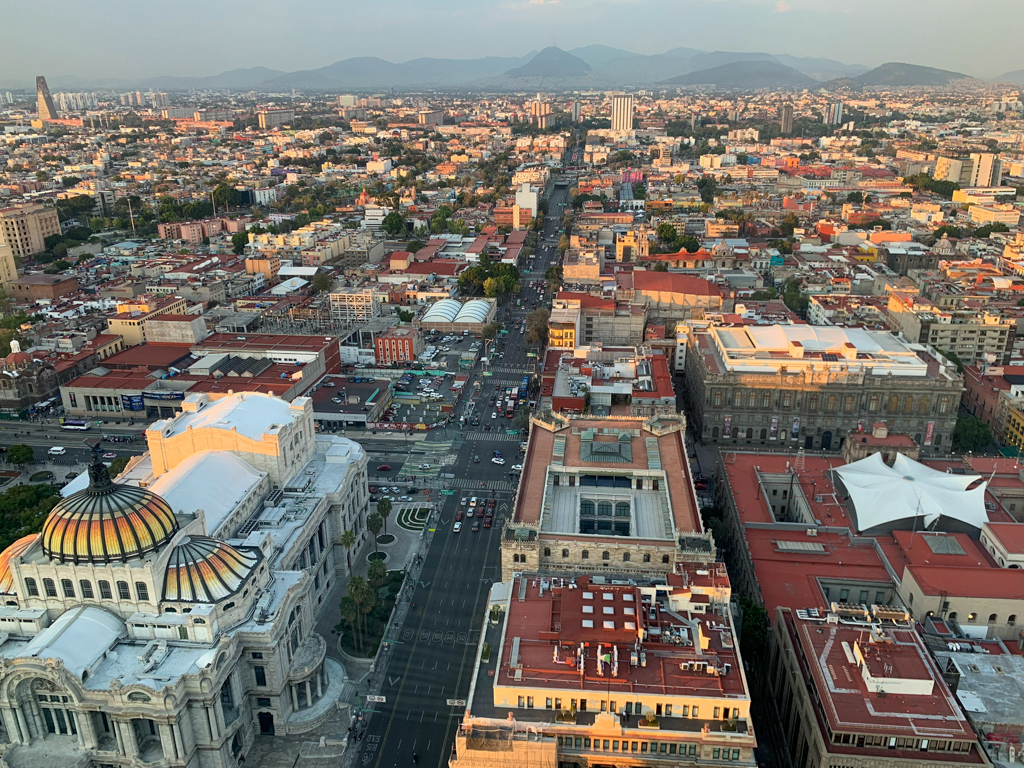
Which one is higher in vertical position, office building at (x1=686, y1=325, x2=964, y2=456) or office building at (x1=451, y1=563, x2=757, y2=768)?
office building at (x1=451, y1=563, x2=757, y2=768)

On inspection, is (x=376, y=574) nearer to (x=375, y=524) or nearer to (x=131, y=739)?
(x=375, y=524)

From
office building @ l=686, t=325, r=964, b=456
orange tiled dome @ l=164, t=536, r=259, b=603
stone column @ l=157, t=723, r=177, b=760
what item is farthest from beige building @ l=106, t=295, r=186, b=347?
stone column @ l=157, t=723, r=177, b=760

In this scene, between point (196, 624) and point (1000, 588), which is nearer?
point (196, 624)

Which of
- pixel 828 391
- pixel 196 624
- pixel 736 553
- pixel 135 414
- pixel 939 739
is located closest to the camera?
pixel 939 739

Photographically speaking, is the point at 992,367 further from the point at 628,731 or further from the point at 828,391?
the point at 628,731

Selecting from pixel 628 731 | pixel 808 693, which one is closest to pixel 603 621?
pixel 628 731

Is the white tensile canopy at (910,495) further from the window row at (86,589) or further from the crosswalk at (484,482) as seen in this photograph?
the window row at (86,589)

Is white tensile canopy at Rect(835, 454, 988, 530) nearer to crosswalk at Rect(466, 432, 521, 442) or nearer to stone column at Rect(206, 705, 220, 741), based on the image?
crosswalk at Rect(466, 432, 521, 442)

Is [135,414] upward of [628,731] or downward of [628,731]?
downward
